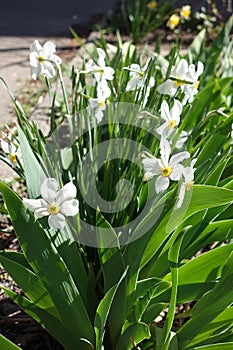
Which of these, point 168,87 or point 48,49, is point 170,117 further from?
point 48,49

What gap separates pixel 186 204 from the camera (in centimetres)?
146

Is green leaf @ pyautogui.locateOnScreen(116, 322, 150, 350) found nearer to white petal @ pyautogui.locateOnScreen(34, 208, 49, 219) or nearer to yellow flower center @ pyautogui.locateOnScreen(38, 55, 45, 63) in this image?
white petal @ pyautogui.locateOnScreen(34, 208, 49, 219)

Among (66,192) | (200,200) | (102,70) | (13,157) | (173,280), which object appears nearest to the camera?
(66,192)

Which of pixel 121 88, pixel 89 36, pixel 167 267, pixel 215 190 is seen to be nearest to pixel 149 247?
pixel 167 267

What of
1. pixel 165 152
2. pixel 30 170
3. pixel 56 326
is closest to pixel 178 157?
pixel 165 152

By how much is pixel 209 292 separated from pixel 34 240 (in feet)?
1.55

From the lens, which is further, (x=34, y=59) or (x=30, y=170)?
(x=34, y=59)

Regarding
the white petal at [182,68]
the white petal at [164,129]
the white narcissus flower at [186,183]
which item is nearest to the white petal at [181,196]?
the white narcissus flower at [186,183]

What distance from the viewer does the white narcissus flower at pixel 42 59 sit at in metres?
1.67

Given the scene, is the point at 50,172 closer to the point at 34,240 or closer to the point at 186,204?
the point at 34,240

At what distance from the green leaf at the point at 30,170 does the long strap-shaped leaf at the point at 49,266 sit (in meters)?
0.10

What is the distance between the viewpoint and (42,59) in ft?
5.52

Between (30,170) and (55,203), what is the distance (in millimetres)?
211

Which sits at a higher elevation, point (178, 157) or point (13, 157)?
point (178, 157)
